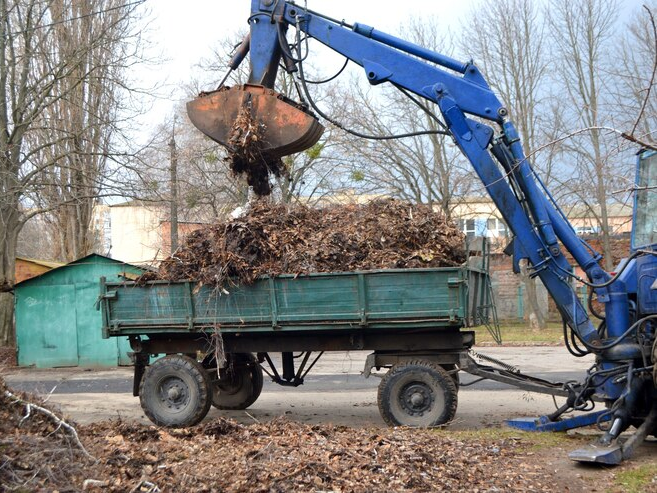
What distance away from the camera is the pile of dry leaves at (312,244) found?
9195 mm

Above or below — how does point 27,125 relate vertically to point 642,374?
above

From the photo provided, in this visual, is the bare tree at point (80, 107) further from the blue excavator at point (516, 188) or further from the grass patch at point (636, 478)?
the grass patch at point (636, 478)

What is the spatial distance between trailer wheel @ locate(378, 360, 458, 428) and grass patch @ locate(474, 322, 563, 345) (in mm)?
12969

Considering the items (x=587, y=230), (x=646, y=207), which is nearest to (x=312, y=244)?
(x=646, y=207)

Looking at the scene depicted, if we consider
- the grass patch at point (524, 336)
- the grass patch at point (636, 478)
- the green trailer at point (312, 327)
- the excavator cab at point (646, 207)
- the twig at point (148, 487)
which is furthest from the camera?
the grass patch at point (524, 336)

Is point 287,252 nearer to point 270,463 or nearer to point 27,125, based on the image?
point 270,463

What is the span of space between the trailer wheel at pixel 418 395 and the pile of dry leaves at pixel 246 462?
1053mm

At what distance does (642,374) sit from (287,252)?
4.41 meters

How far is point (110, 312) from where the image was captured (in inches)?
389

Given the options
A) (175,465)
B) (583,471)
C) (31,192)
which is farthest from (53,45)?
(583,471)

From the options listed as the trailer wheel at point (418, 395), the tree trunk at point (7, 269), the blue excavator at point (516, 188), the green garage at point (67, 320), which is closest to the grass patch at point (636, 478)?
the blue excavator at point (516, 188)

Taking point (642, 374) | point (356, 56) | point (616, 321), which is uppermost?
point (356, 56)

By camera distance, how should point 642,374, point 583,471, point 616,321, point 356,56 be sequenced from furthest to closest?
point 356,56 < point 616,321 < point 642,374 < point 583,471

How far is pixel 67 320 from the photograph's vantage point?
19.0 meters
